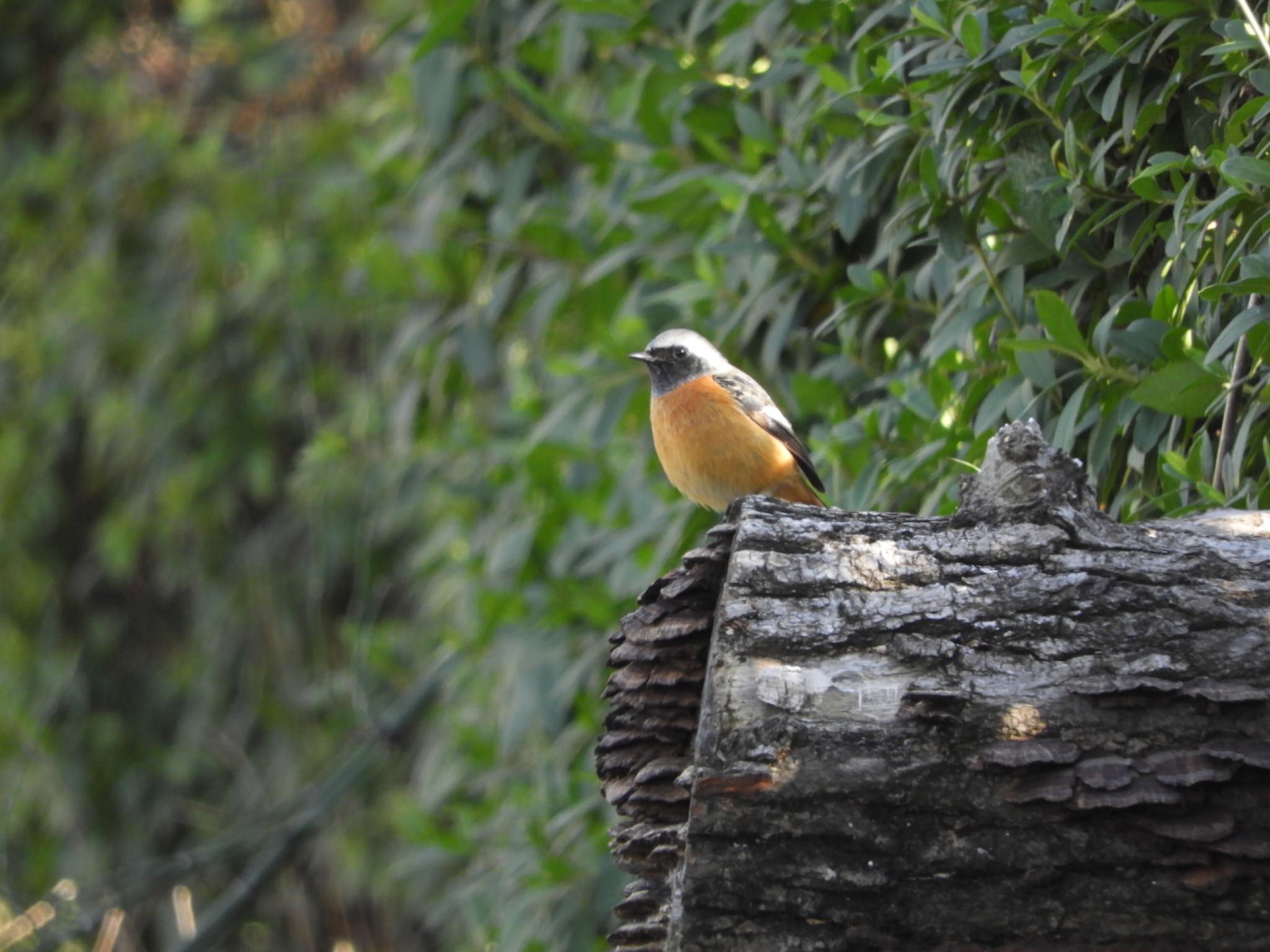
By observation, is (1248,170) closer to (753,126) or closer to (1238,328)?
(1238,328)

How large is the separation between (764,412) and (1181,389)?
202cm

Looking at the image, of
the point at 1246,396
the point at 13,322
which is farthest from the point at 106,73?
the point at 1246,396

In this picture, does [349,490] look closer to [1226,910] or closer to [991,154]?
[991,154]

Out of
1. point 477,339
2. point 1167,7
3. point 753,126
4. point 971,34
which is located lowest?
point 1167,7

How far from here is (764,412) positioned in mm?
4453

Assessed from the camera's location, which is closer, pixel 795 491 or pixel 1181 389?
pixel 1181 389

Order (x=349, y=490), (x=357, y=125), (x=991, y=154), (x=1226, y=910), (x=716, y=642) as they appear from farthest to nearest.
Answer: (x=357, y=125), (x=349, y=490), (x=991, y=154), (x=716, y=642), (x=1226, y=910)

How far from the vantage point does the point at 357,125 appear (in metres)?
8.10

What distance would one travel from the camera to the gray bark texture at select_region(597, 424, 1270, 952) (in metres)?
1.86

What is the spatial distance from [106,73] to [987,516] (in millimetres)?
8186

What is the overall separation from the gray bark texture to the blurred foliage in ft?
2.16

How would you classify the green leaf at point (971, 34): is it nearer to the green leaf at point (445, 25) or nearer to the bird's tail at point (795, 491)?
the bird's tail at point (795, 491)

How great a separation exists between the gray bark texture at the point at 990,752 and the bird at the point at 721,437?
217 centimetres

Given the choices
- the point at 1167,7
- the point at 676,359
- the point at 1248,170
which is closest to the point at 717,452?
the point at 676,359
